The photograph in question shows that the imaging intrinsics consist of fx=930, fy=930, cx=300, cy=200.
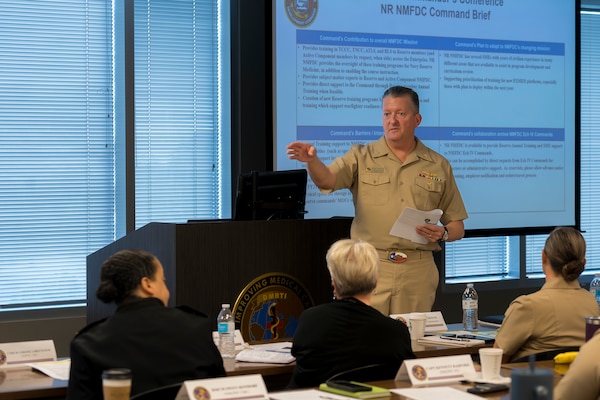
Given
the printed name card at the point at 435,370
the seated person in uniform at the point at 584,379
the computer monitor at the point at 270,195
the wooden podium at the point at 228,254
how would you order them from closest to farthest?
the seated person in uniform at the point at 584,379 → the printed name card at the point at 435,370 → the wooden podium at the point at 228,254 → the computer monitor at the point at 270,195

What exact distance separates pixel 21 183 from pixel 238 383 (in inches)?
161

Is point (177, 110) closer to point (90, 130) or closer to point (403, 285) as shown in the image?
point (90, 130)

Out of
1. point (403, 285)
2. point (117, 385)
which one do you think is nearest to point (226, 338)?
point (117, 385)

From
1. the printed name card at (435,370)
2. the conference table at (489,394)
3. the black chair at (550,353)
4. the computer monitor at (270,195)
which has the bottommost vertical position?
the black chair at (550,353)

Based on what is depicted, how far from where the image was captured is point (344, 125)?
6180mm

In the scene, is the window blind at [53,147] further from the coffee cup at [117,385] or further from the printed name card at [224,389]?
the coffee cup at [117,385]

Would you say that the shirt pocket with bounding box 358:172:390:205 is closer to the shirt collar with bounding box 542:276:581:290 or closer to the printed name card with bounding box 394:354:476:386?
the shirt collar with bounding box 542:276:581:290

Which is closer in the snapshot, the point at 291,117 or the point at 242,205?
the point at 242,205

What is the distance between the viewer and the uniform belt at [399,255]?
4879mm

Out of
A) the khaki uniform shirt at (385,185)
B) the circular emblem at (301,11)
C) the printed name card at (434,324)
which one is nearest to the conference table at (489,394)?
the printed name card at (434,324)

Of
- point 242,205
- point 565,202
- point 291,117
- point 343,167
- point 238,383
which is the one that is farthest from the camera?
point 565,202

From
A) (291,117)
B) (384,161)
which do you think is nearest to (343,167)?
(384,161)

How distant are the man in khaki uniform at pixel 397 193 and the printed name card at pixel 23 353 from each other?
5.87 feet

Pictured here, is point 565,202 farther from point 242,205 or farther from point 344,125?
point 242,205
